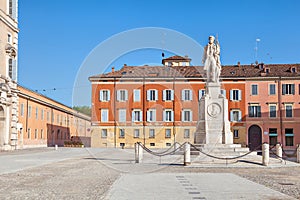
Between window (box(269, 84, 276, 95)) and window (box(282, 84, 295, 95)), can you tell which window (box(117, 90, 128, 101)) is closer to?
window (box(269, 84, 276, 95))

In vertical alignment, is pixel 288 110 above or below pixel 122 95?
below

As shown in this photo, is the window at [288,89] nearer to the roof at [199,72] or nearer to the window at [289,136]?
the roof at [199,72]

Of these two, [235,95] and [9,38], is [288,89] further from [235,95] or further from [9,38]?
[9,38]

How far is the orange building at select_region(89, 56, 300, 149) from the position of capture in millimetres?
55938

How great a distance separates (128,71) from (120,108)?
5339mm

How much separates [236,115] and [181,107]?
7.66 metres

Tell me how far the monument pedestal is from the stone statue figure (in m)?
0.57

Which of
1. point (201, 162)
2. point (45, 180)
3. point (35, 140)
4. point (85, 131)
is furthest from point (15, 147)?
point (85, 131)

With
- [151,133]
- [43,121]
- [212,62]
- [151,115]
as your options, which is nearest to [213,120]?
[212,62]

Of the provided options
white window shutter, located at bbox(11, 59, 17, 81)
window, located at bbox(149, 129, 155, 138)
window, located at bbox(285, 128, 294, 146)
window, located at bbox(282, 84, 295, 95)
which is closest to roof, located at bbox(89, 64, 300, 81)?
window, located at bbox(282, 84, 295, 95)

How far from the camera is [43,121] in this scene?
59.7 meters

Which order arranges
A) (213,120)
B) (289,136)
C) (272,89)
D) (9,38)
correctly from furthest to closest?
(272,89), (289,136), (9,38), (213,120)

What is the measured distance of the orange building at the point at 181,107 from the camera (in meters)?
55.9

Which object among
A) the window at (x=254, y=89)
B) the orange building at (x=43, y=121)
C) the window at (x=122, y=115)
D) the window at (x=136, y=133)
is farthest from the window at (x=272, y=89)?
the orange building at (x=43, y=121)
